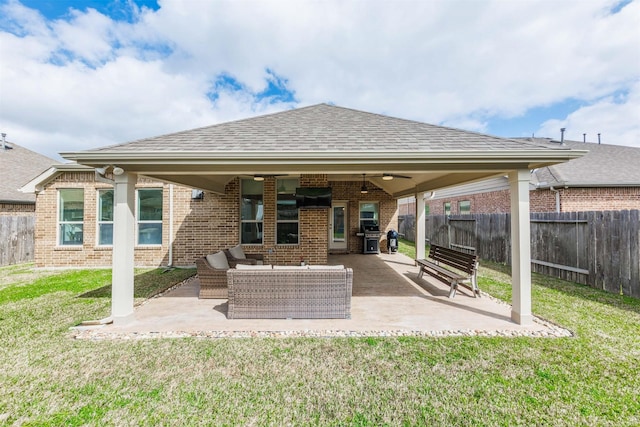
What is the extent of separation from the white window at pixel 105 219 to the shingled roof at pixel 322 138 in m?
6.35

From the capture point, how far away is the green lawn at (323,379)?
2566 millimetres

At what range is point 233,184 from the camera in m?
9.09

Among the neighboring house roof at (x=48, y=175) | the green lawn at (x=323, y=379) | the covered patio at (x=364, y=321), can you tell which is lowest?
the green lawn at (x=323, y=379)

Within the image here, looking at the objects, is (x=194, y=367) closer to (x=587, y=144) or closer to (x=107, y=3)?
(x=107, y=3)

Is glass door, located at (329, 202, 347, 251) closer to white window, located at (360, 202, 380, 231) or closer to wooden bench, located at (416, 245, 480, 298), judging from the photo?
white window, located at (360, 202, 380, 231)

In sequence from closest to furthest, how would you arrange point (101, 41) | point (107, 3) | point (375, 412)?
point (375, 412)
point (107, 3)
point (101, 41)

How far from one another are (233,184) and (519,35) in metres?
9.92

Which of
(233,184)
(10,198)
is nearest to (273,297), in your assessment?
(233,184)

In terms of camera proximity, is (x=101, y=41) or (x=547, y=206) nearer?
(x=101, y=41)

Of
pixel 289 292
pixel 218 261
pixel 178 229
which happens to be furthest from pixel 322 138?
pixel 178 229

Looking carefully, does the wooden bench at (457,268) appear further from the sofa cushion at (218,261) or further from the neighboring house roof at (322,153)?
the sofa cushion at (218,261)

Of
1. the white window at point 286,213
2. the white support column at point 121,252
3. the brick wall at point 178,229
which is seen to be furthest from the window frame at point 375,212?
the white support column at point 121,252

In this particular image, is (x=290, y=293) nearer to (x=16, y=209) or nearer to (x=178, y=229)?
(x=178, y=229)

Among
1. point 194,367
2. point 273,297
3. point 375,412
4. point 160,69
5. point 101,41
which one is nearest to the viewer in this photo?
point 375,412
